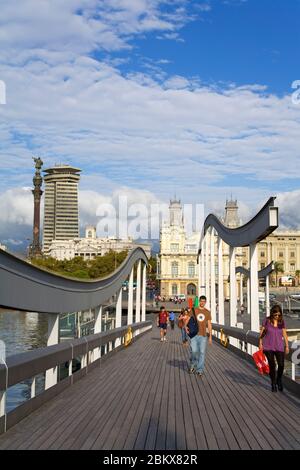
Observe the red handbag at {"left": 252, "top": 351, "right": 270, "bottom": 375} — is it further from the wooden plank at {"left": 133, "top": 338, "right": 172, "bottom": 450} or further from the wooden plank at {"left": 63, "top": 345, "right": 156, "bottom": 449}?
the wooden plank at {"left": 63, "top": 345, "right": 156, "bottom": 449}

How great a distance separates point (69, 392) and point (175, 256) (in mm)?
112047

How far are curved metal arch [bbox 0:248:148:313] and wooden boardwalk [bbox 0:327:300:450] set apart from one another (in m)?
1.61

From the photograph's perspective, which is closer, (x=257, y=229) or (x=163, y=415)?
(x=163, y=415)

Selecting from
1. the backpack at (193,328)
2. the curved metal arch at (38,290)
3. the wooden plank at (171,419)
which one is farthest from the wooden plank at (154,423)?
the curved metal arch at (38,290)

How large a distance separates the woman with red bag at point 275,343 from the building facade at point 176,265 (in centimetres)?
10970

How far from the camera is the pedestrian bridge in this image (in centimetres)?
627

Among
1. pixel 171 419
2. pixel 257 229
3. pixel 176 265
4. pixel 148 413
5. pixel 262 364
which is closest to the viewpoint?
pixel 171 419

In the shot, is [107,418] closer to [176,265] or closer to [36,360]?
[36,360]

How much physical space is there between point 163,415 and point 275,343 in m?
2.96

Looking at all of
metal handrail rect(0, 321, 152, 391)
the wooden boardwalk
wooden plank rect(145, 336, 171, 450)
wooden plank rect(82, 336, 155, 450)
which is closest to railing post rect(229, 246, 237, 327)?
the wooden boardwalk

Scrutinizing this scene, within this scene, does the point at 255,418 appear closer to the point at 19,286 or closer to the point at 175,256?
the point at 19,286

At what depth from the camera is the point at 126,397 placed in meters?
9.10

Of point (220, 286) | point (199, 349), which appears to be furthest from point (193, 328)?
point (220, 286)
